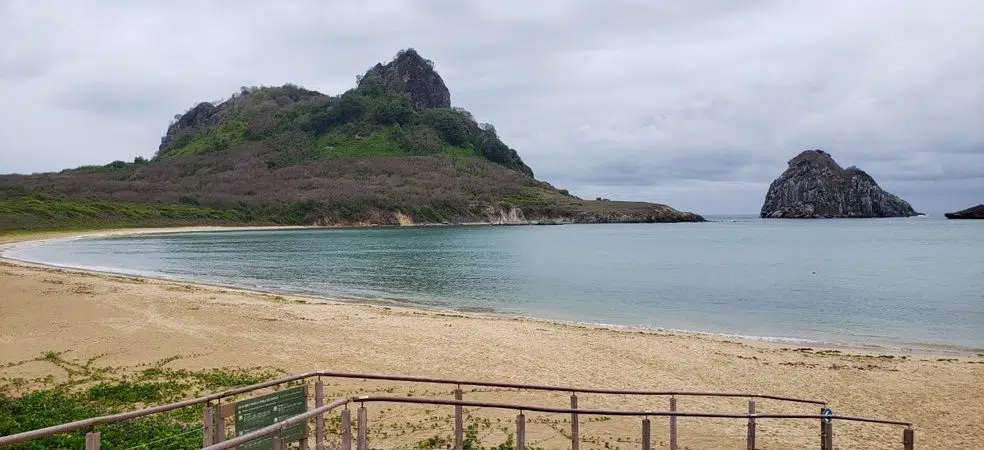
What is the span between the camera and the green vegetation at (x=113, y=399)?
30.6 ft

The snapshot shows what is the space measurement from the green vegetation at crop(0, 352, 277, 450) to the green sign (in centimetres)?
242

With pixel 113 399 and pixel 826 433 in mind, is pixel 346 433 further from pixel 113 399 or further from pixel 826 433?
pixel 113 399

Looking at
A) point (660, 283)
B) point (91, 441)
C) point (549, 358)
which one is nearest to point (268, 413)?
point (91, 441)

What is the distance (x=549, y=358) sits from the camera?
1853 centimetres

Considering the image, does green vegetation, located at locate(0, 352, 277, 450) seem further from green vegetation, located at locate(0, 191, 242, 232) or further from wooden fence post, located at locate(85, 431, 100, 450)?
green vegetation, located at locate(0, 191, 242, 232)

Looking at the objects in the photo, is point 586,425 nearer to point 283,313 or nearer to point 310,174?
point 283,313

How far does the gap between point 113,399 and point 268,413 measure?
6883 millimetres

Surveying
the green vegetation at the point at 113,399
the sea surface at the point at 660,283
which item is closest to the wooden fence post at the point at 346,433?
the green vegetation at the point at 113,399

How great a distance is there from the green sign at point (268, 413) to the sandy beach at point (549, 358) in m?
4.59

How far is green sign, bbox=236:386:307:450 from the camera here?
6.97 metres

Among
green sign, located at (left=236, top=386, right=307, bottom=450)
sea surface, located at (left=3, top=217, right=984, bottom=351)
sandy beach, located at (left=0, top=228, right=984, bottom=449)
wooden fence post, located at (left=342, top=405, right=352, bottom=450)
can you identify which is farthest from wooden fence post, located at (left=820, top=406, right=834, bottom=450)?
sea surface, located at (left=3, top=217, right=984, bottom=351)

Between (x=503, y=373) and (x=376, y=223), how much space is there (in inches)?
6243

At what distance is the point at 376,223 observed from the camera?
172 m

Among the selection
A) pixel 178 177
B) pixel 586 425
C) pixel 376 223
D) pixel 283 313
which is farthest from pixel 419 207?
pixel 586 425
